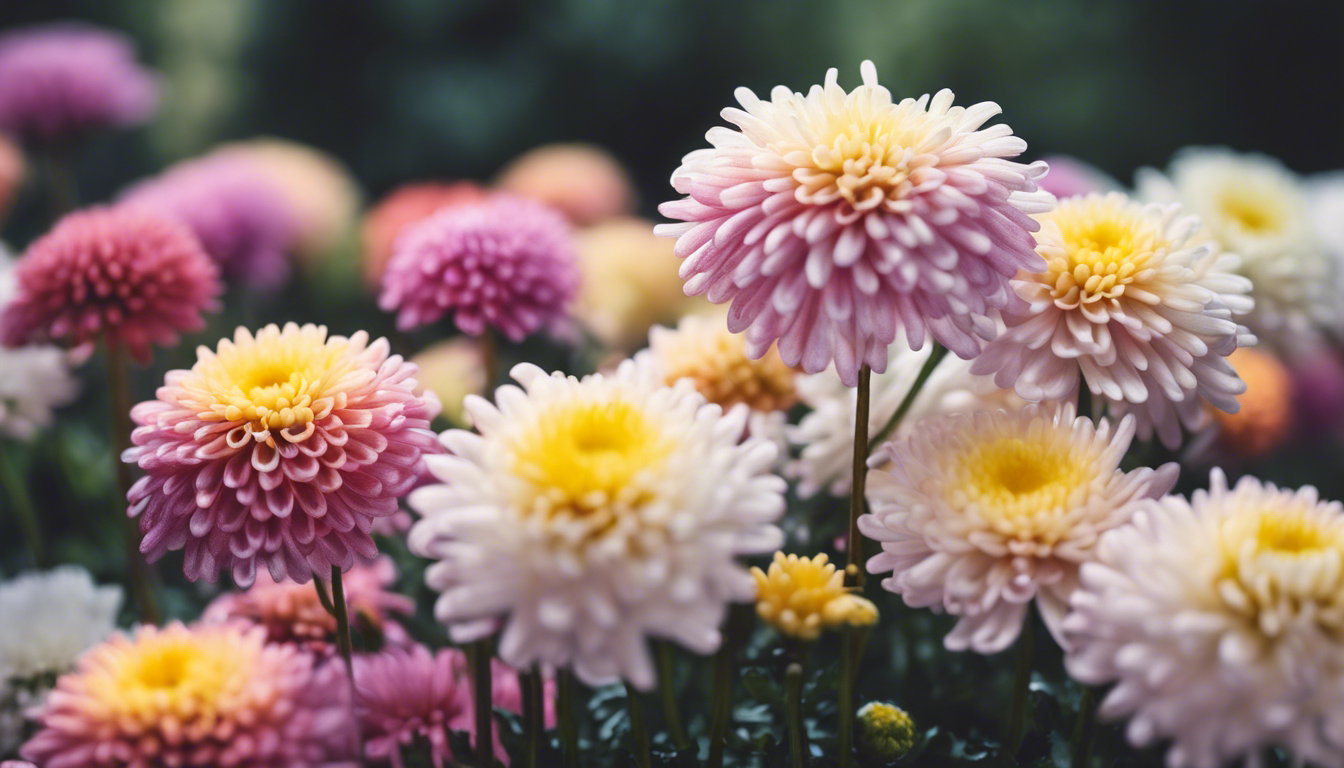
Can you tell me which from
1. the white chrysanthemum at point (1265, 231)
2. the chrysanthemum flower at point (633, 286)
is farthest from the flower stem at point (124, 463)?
the white chrysanthemum at point (1265, 231)

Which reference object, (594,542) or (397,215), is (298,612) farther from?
(397,215)

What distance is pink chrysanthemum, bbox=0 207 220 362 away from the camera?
0.55 metres

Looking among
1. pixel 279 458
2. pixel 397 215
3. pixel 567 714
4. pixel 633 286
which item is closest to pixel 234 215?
pixel 397 215

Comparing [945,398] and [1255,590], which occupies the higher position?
[945,398]

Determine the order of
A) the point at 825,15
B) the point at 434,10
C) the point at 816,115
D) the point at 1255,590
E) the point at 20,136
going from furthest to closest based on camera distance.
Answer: the point at 434,10 → the point at 825,15 → the point at 20,136 → the point at 816,115 → the point at 1255,590

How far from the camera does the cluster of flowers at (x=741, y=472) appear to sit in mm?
331

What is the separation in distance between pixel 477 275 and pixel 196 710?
30 centimetres

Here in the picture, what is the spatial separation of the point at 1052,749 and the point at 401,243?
1.57ft

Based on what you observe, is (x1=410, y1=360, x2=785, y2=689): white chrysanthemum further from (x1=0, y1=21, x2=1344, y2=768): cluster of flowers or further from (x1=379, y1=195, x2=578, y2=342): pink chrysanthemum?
(x1=379, y1=195, x2=578, y2=342): pink chrysanthemum

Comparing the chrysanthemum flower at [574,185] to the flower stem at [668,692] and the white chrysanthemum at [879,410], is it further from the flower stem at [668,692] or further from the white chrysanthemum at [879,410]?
the flower stem at [668,692]

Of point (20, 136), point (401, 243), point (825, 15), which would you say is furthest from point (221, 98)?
point (401, 243)

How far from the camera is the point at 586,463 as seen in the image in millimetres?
346

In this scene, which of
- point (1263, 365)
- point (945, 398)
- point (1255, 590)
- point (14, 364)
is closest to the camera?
point (1255, 590)

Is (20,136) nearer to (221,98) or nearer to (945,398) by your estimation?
(221,98)
